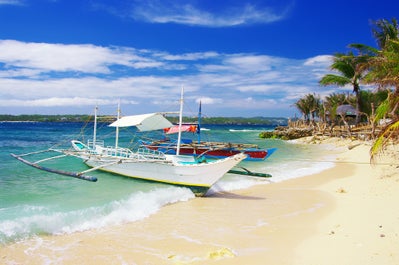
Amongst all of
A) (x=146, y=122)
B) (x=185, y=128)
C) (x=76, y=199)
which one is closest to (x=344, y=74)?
(x=185, y=128)

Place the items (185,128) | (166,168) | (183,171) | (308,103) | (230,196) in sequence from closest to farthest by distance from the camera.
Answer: (230,196), (183,171), (166,168), (185,128), (308,103)

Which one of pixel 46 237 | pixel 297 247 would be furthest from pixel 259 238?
pixel 46 237

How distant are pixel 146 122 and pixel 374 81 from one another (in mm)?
10331

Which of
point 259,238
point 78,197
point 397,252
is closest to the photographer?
point 397,252

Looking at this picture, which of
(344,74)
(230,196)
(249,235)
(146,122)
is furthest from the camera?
(344,74)

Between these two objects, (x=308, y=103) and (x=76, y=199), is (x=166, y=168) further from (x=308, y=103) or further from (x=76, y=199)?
(x=308, y=103)

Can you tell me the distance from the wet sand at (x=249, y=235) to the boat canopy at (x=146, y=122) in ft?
18.1

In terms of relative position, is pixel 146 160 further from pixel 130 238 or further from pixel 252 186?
pixel 130 238

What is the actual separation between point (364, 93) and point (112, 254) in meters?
46.9

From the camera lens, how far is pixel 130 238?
326 inches

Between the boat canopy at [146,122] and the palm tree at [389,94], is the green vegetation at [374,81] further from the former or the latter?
the boat canopy at [146,122]

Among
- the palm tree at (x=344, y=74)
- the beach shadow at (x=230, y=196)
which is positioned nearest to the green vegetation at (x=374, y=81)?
the palm tree at (x=344, y=74)

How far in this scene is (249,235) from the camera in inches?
326

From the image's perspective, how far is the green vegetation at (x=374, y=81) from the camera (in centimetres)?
849
